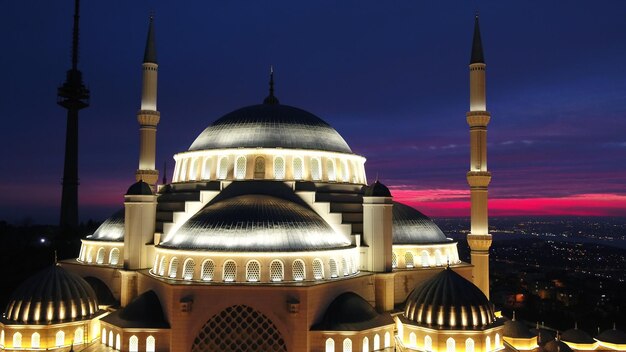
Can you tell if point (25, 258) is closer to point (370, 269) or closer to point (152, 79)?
point (152, 79)

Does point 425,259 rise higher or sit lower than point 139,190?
lower

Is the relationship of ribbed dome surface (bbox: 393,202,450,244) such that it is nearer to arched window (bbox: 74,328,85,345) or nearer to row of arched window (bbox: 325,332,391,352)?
row of arched window (bbox: 325,332,391,352)

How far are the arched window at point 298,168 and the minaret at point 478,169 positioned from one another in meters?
11.1

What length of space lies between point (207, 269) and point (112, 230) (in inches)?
384

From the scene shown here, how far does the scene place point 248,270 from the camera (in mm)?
21859

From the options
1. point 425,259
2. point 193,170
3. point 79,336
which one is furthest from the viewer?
point 193,170

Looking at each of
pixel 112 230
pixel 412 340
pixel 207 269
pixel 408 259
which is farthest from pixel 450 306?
pixel 112 230

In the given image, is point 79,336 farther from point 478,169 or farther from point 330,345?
point 478,169

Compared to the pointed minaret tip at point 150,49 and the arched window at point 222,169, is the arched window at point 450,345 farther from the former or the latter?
the pointed minaret tip at point 150,49

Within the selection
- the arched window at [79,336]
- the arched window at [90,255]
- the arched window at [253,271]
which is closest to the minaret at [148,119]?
the arched window at [90,255]

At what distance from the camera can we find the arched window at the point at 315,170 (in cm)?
2970

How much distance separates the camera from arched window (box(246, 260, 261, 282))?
21797mm

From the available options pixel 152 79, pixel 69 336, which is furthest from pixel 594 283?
pixel 69 336

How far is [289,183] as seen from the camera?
2795 cm
